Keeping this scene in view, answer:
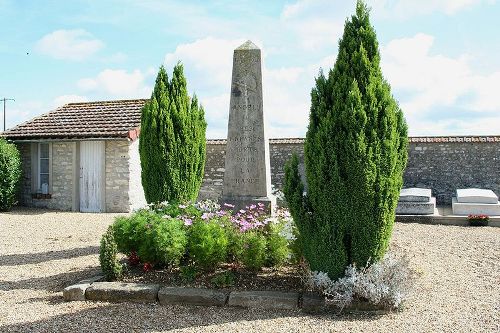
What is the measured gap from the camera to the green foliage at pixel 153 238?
271 inches

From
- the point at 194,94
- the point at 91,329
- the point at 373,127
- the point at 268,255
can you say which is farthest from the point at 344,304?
the point at 194,94

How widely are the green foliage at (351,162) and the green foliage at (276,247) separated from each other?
761mm

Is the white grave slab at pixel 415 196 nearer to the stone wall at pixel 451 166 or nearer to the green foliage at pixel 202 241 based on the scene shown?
the stone wall at pixel 451 166

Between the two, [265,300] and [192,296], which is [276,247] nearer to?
[265,300]

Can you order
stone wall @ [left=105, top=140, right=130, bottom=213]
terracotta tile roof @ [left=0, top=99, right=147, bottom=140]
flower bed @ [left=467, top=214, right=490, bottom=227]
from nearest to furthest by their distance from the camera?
flower bed @ [left=467, top=214, right=490, bottom=227] < stone wall @ [left=105, top=140, right=130, bottom=213] < terracotta tile roof @ [left=0, top=99, right=147, bottom=140]

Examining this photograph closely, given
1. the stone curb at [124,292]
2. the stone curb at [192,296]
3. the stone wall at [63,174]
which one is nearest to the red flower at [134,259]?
the stone curb at [124,292]

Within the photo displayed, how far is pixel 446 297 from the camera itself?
6637 millimetres

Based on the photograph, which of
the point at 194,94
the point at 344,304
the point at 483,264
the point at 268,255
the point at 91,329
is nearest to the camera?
the point at 91,329

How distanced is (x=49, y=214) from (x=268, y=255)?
1108 centimetres

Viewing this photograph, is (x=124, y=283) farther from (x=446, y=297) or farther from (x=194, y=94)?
(x=194, y=94)

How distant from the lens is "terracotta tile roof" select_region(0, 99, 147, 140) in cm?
1650

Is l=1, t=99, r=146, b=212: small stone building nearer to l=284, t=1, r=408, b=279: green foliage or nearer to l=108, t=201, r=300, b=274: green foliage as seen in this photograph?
l=108, t=201, r=300, b=274: green foliage

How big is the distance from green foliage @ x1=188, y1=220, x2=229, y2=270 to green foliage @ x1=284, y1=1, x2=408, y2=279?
3.82ft

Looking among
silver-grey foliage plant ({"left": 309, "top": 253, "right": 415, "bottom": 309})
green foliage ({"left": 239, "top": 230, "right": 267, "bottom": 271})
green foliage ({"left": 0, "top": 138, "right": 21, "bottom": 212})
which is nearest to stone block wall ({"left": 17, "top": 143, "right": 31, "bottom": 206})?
green foliage ({"left": 0, "top": 138, "right": 21, "bottom": 212})
